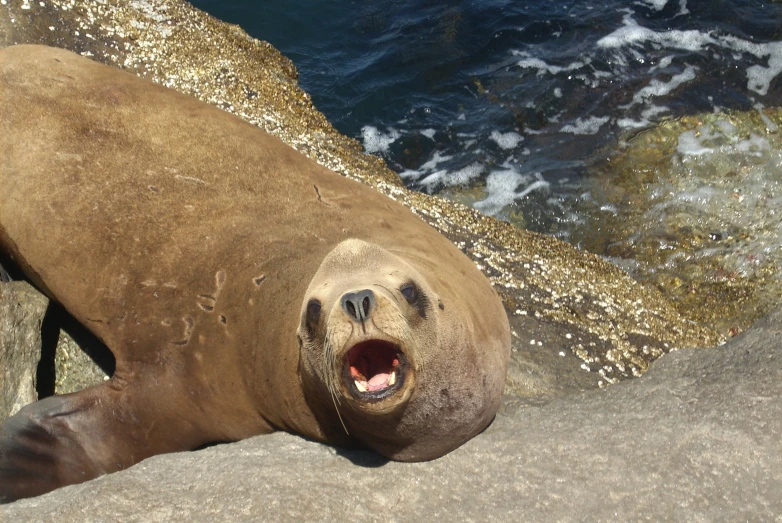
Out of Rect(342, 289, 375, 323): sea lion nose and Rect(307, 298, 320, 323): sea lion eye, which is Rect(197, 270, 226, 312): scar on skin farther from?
Rect(342, 289, 375, 323): sea lion nose

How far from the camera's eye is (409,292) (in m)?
4.07

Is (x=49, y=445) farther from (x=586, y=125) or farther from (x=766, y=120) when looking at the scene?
(x=766, y=120)

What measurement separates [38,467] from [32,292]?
127 cm

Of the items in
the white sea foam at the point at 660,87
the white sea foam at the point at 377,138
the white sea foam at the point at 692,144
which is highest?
the white sea foam at the point at 377,138

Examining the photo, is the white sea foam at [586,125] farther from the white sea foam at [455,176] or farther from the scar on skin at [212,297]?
the scar on skin at [212,297]

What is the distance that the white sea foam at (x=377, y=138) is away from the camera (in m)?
9.64

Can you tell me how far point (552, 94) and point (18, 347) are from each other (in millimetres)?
6841

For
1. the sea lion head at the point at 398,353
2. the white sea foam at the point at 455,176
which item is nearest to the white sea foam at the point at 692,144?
the white sea foam at the point at 455,176

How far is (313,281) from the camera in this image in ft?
14.4

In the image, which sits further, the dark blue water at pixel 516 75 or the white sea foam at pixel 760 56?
the white sea foam at pixel 760 56

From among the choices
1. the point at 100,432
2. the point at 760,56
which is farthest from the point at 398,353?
the point at 760,56

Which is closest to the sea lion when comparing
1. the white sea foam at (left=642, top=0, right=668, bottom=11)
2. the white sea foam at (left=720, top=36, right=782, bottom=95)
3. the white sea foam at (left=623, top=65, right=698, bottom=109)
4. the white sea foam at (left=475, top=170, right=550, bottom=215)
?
the white sea foam at (left=475, top=170, right=550, bottom=215)

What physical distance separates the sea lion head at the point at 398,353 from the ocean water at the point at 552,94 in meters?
3.95

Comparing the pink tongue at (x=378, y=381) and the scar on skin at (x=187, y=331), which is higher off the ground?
the pink tongue at (x=378, y=381)
